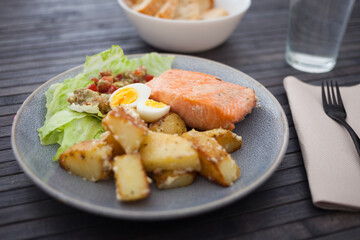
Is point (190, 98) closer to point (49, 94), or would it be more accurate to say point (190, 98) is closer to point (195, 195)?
point (195, 195)

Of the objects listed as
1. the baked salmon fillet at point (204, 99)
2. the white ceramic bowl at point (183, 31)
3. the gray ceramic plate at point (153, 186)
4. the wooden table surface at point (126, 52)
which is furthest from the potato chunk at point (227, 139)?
the white ceramic bowl at point (183, 31)

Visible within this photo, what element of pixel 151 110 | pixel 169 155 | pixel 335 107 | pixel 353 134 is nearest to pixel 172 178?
pixel 169 155

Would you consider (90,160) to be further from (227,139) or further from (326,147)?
(326,147)

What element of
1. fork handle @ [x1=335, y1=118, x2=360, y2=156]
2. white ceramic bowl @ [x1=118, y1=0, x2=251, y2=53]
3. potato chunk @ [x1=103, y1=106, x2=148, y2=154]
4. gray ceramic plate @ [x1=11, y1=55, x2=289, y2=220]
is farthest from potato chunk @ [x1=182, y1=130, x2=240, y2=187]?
white ceramic bowl @ [x1=118, y1=0, x2=251, y2=53]

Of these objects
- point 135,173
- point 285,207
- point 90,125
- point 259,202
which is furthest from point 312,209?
point 90,125

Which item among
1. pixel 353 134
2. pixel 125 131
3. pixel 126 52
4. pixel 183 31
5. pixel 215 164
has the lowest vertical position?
pixel 126 52

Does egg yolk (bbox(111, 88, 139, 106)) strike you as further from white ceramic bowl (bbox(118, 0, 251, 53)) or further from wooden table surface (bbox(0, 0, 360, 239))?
white ceramic bowl (bbox(118, 0, 251, 53))
